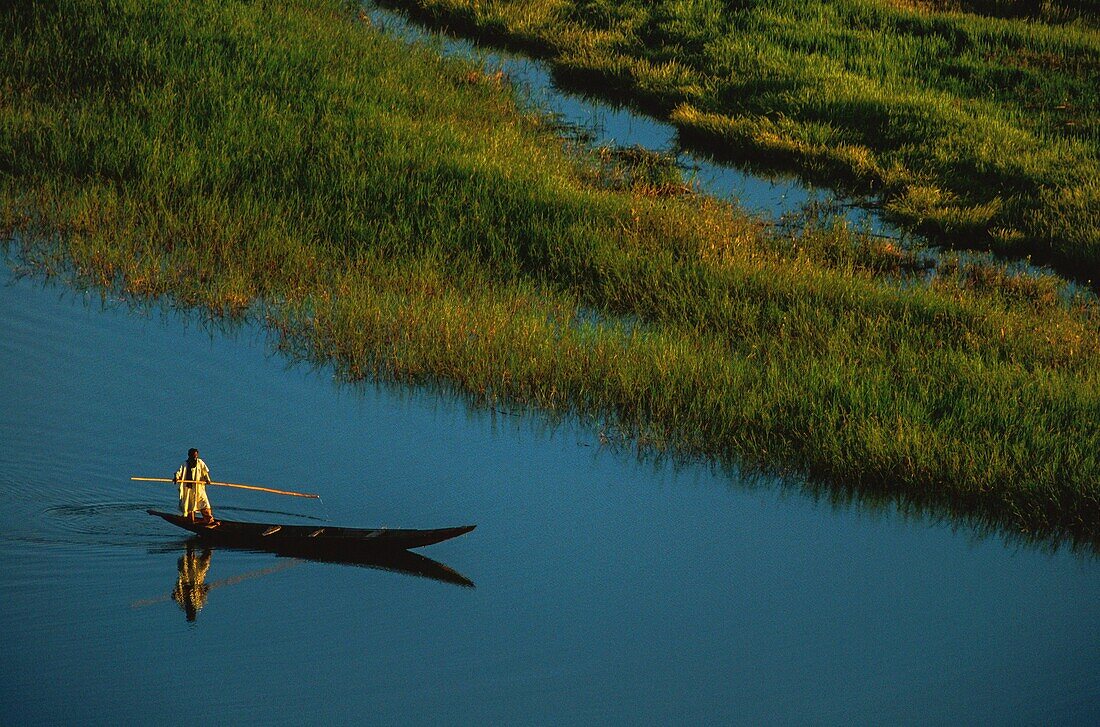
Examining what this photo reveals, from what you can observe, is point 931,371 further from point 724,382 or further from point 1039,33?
point 1039,33

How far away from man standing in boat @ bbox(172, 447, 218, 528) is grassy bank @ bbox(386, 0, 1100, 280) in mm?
8479

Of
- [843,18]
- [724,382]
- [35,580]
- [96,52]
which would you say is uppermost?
[843,18]

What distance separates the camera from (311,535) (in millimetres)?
7184

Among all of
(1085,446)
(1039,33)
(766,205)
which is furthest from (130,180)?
(1039,33)

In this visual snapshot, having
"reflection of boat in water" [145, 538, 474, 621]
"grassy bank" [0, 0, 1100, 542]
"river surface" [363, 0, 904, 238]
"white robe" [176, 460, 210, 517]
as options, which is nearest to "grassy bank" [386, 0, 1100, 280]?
"river surface" [363, 0, 904, 238]

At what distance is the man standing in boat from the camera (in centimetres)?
Result: 722

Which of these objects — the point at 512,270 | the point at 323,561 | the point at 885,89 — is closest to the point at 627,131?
the point at 885,89

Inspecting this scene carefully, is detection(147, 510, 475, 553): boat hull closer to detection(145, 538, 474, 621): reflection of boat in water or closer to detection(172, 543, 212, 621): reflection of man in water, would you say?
detection(145, 538, 474, 621): reflection of boat in water

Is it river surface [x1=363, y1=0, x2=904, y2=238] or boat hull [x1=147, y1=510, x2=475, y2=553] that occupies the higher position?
river surface [x1=363, y1=0, x2=904, y2=238]

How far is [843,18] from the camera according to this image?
19.0m

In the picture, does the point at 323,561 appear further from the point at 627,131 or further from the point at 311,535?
the point at 627,131

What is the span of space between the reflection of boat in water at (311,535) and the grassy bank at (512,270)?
89.8 inches

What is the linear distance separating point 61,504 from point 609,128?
32.5 ft

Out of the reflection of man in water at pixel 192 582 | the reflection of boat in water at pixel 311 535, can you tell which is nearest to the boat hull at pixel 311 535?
the reflection of boat in water at pixel 311 535
